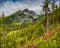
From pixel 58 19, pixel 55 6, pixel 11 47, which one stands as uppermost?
pixel 55 6

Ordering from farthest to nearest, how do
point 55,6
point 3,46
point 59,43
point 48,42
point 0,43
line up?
point 55,6, point 0,43, point 3,46, point 48,42, point 59,43

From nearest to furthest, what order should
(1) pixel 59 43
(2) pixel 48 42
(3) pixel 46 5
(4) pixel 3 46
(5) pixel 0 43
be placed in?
(1) pixel 59 43 → (2) pixel 48 42 → (3) pixel 46 5 → (4) pixel 3 46 → (5) pixel 0 43

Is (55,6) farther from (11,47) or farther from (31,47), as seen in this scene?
(31,47)

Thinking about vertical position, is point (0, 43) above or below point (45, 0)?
below

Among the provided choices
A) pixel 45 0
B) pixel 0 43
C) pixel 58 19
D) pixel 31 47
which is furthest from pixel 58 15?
pixel 31 47

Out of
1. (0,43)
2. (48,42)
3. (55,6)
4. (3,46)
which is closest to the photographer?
(48,42)

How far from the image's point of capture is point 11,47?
2507 inches

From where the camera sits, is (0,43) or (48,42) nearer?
(48,42)

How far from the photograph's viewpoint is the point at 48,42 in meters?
24.4

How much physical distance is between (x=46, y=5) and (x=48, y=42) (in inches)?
1039

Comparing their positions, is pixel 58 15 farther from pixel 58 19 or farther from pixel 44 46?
pixel 44 46

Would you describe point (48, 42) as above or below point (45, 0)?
below

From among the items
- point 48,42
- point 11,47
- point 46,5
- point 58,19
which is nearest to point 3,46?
point 11,47

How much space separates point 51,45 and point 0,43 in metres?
47.8
